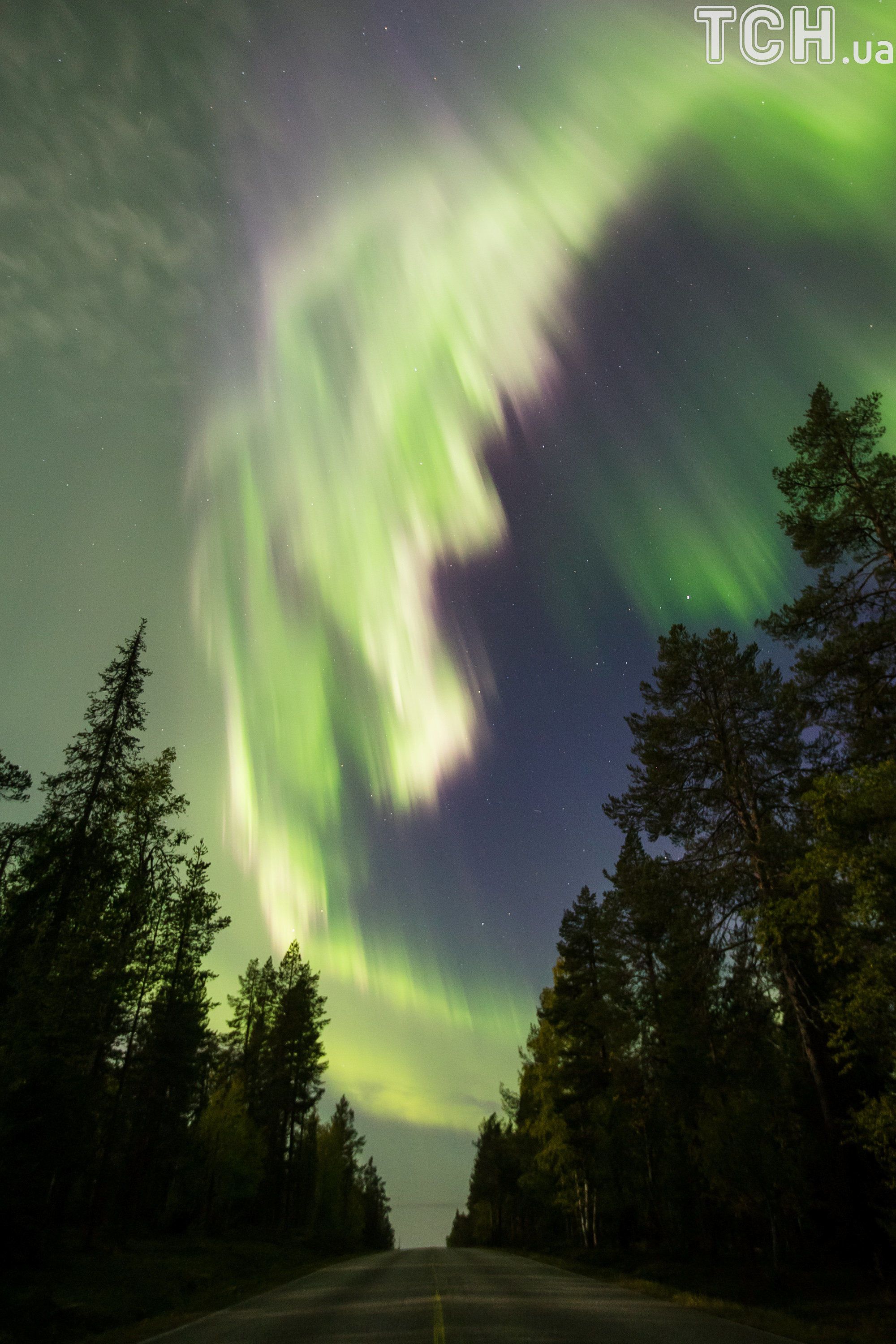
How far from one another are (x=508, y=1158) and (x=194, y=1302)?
63224 millimetres

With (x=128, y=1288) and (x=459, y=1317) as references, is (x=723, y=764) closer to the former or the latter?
(x=459, y=1317)

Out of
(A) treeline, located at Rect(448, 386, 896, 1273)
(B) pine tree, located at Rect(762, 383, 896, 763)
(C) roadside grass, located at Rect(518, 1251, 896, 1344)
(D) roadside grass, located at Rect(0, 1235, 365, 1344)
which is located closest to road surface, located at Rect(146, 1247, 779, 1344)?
(C) roadside grass, located at Rect(518, 1251, 896, 1344)

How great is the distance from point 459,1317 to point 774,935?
10386mm

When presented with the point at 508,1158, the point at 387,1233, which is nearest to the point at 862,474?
the point at 508,1158

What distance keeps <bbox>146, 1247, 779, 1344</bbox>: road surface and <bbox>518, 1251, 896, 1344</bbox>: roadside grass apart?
636mm

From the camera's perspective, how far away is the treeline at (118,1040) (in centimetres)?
1720

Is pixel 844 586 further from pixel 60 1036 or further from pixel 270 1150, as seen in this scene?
pixel 270 1150

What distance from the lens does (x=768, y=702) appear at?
21531 millimetres

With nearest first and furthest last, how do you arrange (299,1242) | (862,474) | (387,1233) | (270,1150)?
1. (862,474)
2. (299,1242)
3. (270,1150)
4. (387,1233)

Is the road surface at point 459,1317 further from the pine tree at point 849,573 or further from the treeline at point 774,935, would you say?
the pine tree at point 849,573

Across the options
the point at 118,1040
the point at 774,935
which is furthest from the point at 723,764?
the point at 118,1040

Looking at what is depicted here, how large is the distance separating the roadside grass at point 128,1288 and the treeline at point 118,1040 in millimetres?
1687

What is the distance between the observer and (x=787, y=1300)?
51.9ft

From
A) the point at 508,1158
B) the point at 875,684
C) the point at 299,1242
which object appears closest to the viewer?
the point at 875,684
